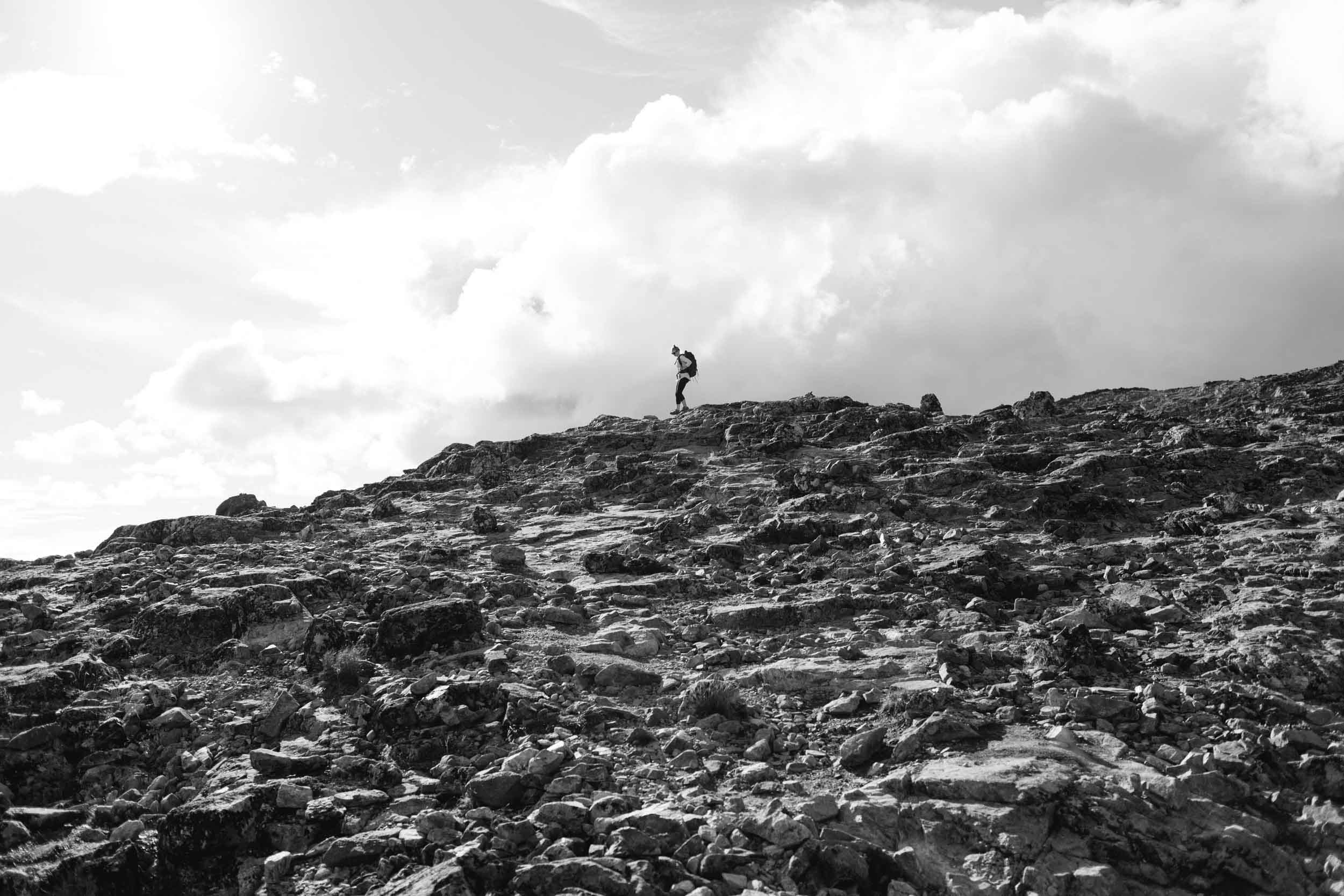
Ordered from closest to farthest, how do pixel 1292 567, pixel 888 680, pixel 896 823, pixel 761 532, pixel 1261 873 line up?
pixel 1261 873 < pixel 896 823 < pixel 888 680 < pixel 1292 567 < pixel 761 532

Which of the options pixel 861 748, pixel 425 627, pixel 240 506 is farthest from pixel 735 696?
pixel 240 506

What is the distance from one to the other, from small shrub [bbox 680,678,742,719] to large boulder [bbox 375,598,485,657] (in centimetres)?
404

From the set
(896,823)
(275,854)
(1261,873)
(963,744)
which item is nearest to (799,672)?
(963,744)

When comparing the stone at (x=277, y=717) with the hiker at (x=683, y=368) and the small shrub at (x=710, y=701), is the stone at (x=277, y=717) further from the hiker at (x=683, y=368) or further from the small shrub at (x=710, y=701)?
the hiker at (x=683, y=368)

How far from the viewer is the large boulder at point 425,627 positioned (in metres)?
12.2

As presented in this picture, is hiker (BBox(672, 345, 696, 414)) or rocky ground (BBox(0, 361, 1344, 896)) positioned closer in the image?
rocky ground (BBox(0, 361, 1344, 896))

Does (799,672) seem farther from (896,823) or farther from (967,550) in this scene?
(967,550)

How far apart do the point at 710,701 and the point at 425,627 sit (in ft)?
16.0

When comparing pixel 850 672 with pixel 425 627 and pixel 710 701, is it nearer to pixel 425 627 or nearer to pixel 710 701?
pixel 710 701

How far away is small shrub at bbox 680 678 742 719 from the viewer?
9.97 meters

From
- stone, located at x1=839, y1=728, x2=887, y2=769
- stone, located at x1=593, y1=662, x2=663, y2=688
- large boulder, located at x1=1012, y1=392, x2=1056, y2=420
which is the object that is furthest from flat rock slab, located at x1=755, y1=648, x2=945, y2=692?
large boulder, located at x1=1012, y1=392, x2=1056, y2=420

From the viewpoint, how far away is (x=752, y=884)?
681cm

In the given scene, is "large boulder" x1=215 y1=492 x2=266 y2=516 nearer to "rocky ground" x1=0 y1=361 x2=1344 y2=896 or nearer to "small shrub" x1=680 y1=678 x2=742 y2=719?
"rocky ground" x1=0 y1=361 x2=1344 y2=896

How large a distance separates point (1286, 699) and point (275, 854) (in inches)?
420
